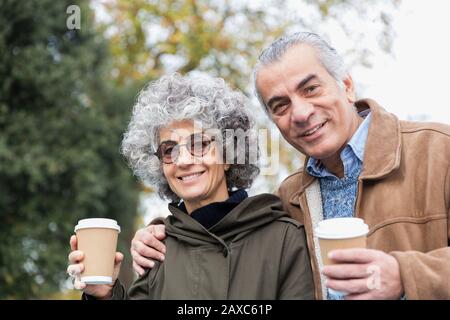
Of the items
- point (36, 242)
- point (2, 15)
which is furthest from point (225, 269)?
point (2, 15)

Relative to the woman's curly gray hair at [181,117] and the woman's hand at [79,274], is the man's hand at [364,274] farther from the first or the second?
the woman's hand at [79,274]

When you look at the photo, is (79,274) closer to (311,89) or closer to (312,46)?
(311,89)

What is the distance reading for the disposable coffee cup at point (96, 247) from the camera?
9.30ft

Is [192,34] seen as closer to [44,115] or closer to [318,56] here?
[44,115]

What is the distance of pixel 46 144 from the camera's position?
12.4 m

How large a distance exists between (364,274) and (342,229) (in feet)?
0.61

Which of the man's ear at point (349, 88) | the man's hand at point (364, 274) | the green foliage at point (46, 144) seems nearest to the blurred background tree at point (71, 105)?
the green foliage at point (46, 144)

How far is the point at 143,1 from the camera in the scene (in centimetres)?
1377

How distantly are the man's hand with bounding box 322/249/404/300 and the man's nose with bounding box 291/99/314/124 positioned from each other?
92 centimetres

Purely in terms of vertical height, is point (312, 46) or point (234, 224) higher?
point (312, 46)

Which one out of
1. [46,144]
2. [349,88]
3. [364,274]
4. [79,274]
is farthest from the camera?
[46,144]

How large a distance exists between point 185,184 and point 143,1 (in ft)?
37.9

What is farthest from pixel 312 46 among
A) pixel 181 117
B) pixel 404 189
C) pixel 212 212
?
pixel 212 212
